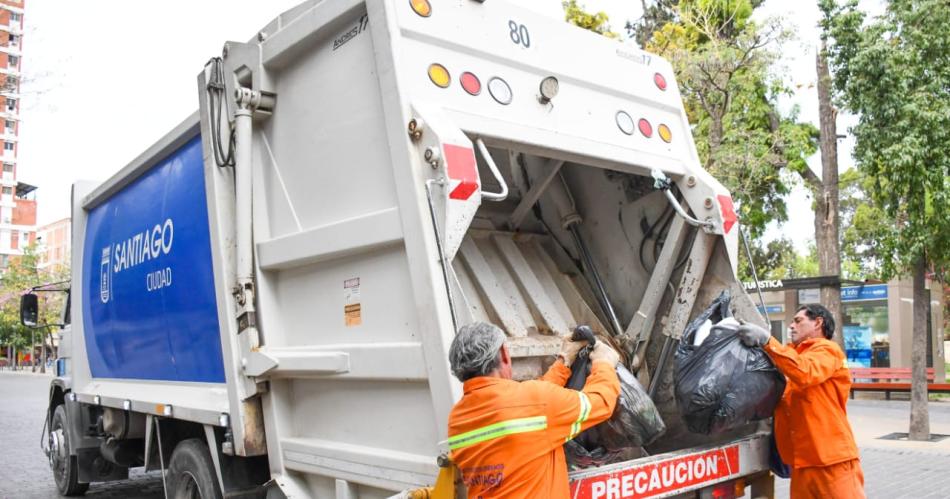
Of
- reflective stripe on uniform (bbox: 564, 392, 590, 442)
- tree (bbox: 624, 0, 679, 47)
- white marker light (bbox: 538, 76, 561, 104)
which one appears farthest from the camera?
tree (bbox: 624, 0, 679, 47)

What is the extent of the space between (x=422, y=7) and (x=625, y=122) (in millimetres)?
1152

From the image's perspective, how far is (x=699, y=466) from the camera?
310cm

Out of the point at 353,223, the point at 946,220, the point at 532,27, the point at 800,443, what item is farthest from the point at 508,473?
the point at 946,220

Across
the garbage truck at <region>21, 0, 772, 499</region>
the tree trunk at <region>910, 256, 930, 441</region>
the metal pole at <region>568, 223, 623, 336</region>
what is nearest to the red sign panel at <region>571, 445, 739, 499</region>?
the garbage truck at <region>21, 0, 772, 499</region>

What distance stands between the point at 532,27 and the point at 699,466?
1919mm

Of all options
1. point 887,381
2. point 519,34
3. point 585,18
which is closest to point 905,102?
point 585,18

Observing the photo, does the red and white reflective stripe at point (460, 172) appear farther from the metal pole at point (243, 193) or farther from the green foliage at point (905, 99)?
the green foliage at point (905, 99)

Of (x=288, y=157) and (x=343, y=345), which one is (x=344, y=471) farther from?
(x=288, y=157)

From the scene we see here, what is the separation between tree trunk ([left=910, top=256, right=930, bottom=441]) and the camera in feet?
30.1

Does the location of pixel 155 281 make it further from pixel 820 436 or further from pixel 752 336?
pixel 820 436

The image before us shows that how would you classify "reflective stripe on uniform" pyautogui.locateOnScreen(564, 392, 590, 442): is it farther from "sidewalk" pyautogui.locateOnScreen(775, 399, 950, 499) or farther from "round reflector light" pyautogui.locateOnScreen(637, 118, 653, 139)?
"sidewalk" pyautogui.locateOnScreen(775, 399, 950, 499)

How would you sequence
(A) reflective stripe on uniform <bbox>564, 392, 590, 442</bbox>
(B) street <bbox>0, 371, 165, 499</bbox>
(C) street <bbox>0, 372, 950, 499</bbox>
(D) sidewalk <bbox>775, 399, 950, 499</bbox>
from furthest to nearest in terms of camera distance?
(B) street <bbox>0, 371, 165, 499</bbox> → (C) street <bbox>0, 372, 950, 499</bbox> → (D) sidewalk <bbox>775, 399, 950, 499</bbox> → (A) reflective stripe on uniform <bbox>564, 392, 590, 442</bbox>

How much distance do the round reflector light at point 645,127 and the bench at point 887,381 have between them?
12029 mm

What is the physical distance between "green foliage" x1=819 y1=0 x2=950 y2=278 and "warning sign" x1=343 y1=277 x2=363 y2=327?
7244 millimetres
